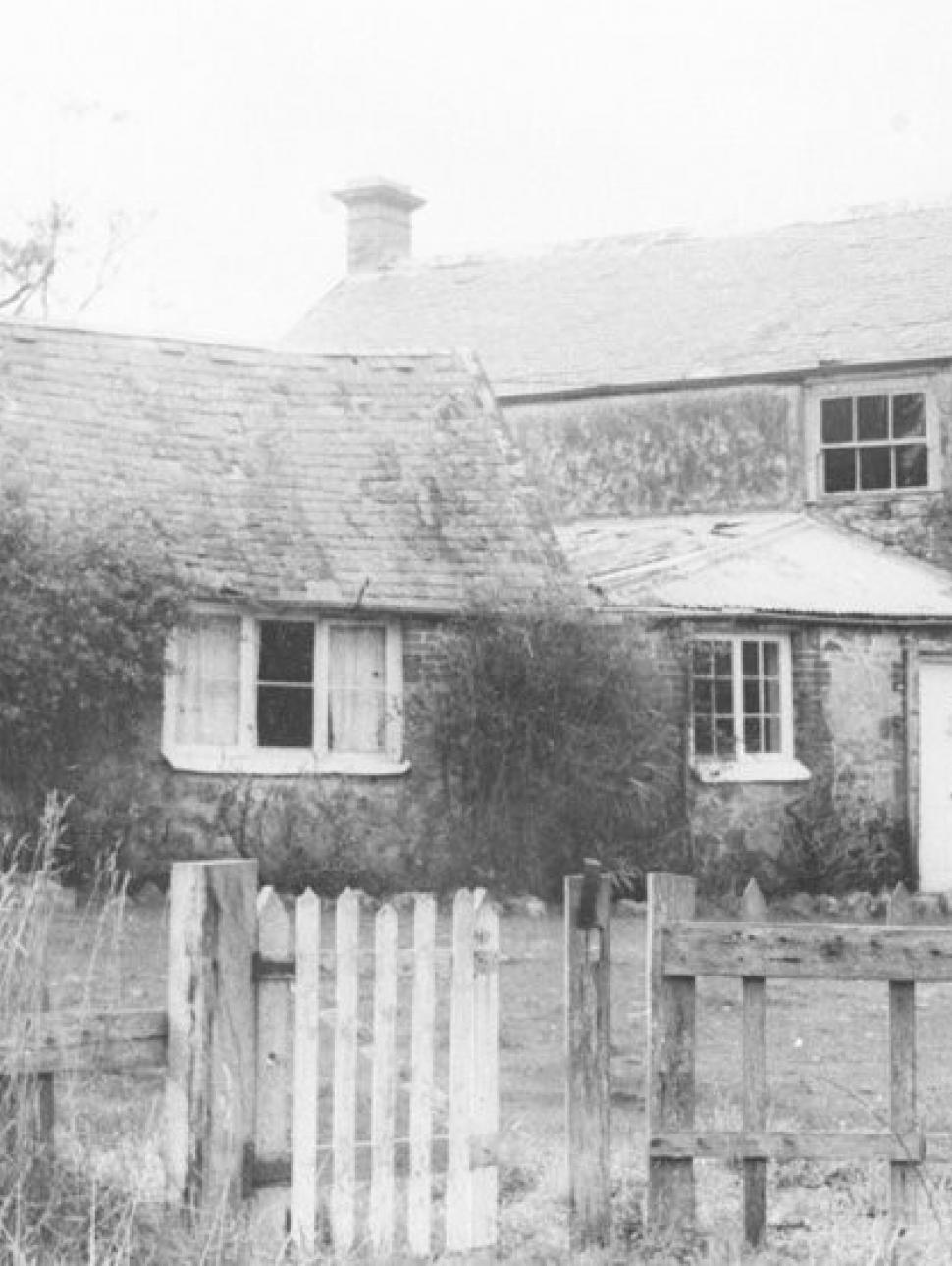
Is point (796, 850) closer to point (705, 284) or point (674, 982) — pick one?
point (705, 284)

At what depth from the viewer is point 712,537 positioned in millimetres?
22953

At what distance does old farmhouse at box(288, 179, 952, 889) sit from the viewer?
20766mm

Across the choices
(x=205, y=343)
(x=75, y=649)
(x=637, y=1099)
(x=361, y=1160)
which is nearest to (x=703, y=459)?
(x=205, y=343)

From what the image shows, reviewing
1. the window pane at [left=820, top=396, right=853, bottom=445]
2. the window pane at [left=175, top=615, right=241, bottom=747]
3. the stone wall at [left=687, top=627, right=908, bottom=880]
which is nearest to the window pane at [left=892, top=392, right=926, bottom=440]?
the window pane at [left=820, top=396, right=853, bottom=445]

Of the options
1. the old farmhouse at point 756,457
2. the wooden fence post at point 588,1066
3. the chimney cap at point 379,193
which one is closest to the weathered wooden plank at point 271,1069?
the wooden fence post at point 588,1066

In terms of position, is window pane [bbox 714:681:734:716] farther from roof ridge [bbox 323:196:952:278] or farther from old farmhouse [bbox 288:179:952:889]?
roof ridge [bbox 323:196:952:278]

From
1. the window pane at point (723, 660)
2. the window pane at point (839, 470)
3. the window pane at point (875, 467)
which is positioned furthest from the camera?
the window pane at point (839, 470)

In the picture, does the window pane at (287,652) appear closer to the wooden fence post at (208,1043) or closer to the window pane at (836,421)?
the window pane at (836,421)

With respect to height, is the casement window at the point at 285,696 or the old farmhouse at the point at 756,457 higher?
the old farmhouse at the point at 756,457

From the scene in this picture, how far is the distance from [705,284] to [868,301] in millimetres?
2732

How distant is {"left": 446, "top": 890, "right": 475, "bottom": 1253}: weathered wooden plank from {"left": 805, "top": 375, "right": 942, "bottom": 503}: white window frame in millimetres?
17853

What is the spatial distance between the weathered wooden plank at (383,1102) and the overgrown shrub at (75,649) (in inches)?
452

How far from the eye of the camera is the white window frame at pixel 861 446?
23.6 meters

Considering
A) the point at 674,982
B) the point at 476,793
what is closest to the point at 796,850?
the point at 476,793
